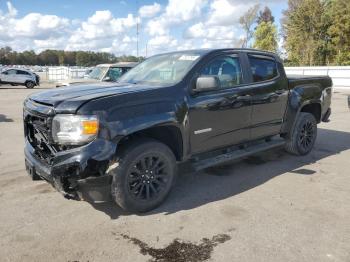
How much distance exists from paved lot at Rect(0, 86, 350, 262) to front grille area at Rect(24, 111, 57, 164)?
0.69 metres

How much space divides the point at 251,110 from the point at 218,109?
0.77 meters

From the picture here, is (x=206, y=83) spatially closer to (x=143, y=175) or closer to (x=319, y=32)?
(x=143, y=175)

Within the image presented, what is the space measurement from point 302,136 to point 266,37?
180 feet

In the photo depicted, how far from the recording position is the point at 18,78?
28797mm

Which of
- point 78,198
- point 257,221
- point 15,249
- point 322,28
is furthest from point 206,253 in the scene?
point 322,28

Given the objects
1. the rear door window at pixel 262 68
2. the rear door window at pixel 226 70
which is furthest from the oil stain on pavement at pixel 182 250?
the rear door window at pixel 262 68

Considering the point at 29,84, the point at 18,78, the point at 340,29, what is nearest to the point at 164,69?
the point at 29,84

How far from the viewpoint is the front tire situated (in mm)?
3883

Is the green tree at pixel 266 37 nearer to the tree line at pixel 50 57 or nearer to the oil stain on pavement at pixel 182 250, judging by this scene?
the tree line at pixel 50 57

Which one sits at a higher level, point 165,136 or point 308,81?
point 308,81

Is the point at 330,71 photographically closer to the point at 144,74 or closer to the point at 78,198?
the point at 144,74

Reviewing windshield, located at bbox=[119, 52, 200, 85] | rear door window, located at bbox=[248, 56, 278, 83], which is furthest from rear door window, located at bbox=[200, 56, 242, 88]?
rear door window, located at bbox=[248, 56, 278, 83]

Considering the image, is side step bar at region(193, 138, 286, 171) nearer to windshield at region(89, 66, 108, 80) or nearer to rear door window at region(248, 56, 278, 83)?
rear door window at region(248, 56, 278, 83)

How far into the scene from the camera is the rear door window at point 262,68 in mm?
5512
